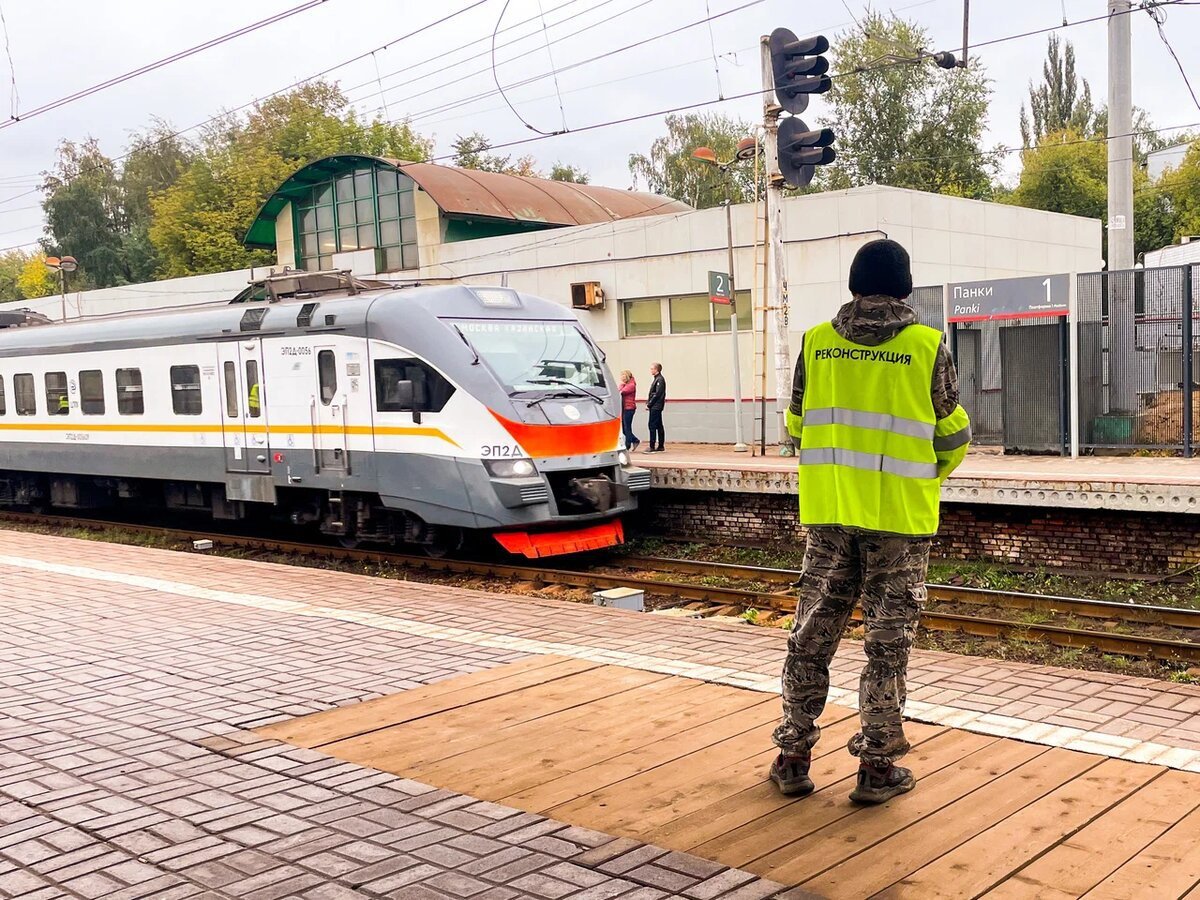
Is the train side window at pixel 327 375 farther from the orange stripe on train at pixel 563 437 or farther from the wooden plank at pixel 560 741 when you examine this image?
the wooden plank at pixel 560 741

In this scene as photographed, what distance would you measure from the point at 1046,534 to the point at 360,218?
913 inches

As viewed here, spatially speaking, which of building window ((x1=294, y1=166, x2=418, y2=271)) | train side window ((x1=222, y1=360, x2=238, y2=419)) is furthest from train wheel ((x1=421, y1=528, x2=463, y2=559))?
building window ((x1=294, y1=166, x2=418, y2=271))

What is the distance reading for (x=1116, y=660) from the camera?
803cm

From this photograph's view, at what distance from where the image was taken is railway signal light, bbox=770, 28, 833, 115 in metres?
13.8

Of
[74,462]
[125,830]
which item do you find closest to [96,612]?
[125,830]

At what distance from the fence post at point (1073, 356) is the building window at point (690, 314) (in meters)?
7.80

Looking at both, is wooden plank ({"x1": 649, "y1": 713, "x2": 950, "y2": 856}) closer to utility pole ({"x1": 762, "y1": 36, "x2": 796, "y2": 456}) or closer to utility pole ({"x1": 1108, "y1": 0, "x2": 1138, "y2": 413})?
utility pole ({"x1": 762, "y1": 36, "x2": 796, "y2": 456})

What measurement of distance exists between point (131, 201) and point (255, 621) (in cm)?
6858

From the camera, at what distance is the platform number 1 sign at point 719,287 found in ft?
62.4

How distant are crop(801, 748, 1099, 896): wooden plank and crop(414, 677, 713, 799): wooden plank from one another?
4.31 ft

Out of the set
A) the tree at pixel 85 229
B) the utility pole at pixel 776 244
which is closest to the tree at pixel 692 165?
the tree at pixel 85 229

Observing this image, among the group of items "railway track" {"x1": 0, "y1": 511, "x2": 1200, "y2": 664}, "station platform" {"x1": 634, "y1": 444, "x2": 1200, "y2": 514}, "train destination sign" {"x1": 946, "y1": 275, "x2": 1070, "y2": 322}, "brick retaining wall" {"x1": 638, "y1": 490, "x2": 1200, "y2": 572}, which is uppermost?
"train destination sign" {"x1": 946, "y1": 275, "x2": 1070, "y2": 322}

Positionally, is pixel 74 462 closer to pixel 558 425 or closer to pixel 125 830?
pixel 558 425

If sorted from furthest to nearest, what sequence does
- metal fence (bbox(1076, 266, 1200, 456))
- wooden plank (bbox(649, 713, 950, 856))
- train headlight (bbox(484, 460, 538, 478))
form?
metal fence (bbox(1076, 266, 1200, 456))
train headlight (bbox(484, 460, 538, 478))
wooden plank (bbox(649, 713, 950, 856))
